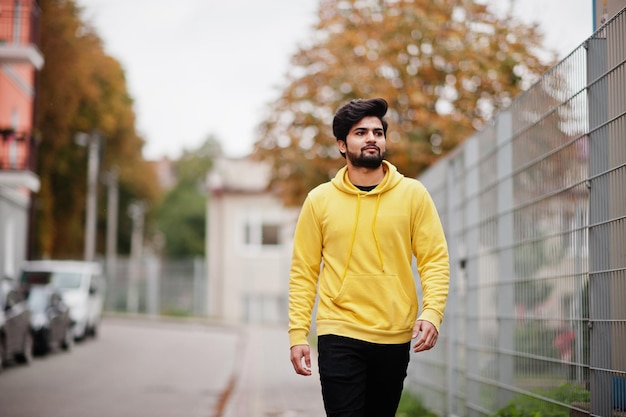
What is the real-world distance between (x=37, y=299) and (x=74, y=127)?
24.8 meters

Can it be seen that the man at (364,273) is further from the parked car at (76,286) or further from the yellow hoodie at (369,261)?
the parked car at (76,286)

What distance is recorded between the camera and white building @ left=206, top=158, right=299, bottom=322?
4497cm

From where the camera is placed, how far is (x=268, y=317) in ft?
148

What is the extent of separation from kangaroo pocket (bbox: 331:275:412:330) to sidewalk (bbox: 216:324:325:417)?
6600 millimetres

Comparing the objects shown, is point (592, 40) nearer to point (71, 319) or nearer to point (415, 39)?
point (415, 39)

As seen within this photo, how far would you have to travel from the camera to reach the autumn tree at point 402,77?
15.9 meters

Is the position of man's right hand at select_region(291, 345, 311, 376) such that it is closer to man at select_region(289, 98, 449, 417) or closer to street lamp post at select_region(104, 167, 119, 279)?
man at select_region(289, 98, 449, 417)

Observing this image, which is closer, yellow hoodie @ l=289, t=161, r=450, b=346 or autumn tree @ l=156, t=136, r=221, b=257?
yellow hoodie @ l=289, t=161, r=450, b=346

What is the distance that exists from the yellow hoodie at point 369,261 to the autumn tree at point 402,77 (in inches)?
432

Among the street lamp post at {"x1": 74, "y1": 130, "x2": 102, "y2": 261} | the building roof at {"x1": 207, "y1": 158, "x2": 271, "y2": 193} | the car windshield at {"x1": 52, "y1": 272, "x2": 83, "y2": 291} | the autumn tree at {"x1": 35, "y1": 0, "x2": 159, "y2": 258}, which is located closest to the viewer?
the car windshield at {"x1": 52, "y1": 272, "x2": 83, "y2": 291}

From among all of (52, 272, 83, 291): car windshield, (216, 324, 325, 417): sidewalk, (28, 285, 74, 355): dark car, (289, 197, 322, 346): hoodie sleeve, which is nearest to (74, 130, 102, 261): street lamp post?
(52, 272, 83, 291): car windshield

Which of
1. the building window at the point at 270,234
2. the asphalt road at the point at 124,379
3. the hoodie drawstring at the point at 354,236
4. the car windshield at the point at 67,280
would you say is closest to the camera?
the hoodie drawstring at the point at 354,236

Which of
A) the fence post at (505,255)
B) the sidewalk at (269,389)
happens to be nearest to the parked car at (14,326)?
the sidewalk at (269,389)

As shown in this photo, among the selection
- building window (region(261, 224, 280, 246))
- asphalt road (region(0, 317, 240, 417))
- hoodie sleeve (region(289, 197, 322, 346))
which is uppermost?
building window (region(261, 224, 280, 246))
